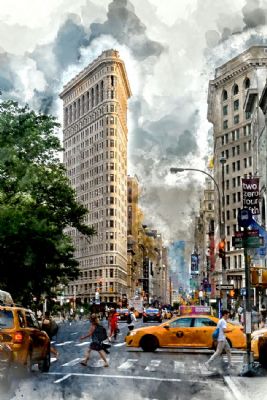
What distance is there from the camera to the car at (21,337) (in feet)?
58.1

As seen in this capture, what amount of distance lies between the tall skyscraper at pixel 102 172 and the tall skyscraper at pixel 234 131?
22.3 m

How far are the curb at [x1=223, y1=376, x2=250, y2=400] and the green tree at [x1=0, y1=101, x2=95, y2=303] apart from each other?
24352 mm

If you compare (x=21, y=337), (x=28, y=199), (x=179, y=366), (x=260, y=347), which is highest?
(x=28, y=199)

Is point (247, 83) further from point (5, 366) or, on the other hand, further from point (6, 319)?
point (5, 366)

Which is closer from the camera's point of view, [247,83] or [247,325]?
[247,325]

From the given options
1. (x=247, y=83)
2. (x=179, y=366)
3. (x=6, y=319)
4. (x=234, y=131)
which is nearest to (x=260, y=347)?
(x=179, y=366)

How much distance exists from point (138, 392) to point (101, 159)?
143086 mm

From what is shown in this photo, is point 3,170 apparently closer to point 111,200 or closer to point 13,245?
point 13,245

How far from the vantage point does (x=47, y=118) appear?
4816cm

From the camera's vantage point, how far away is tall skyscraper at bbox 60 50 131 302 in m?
137

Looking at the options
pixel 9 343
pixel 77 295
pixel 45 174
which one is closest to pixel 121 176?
pixel 77 295

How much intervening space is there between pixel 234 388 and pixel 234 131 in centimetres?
11817

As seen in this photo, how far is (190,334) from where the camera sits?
102ft

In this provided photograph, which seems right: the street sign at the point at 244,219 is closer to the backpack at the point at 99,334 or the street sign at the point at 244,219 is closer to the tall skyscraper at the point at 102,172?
the backpack at the point at 99,334
